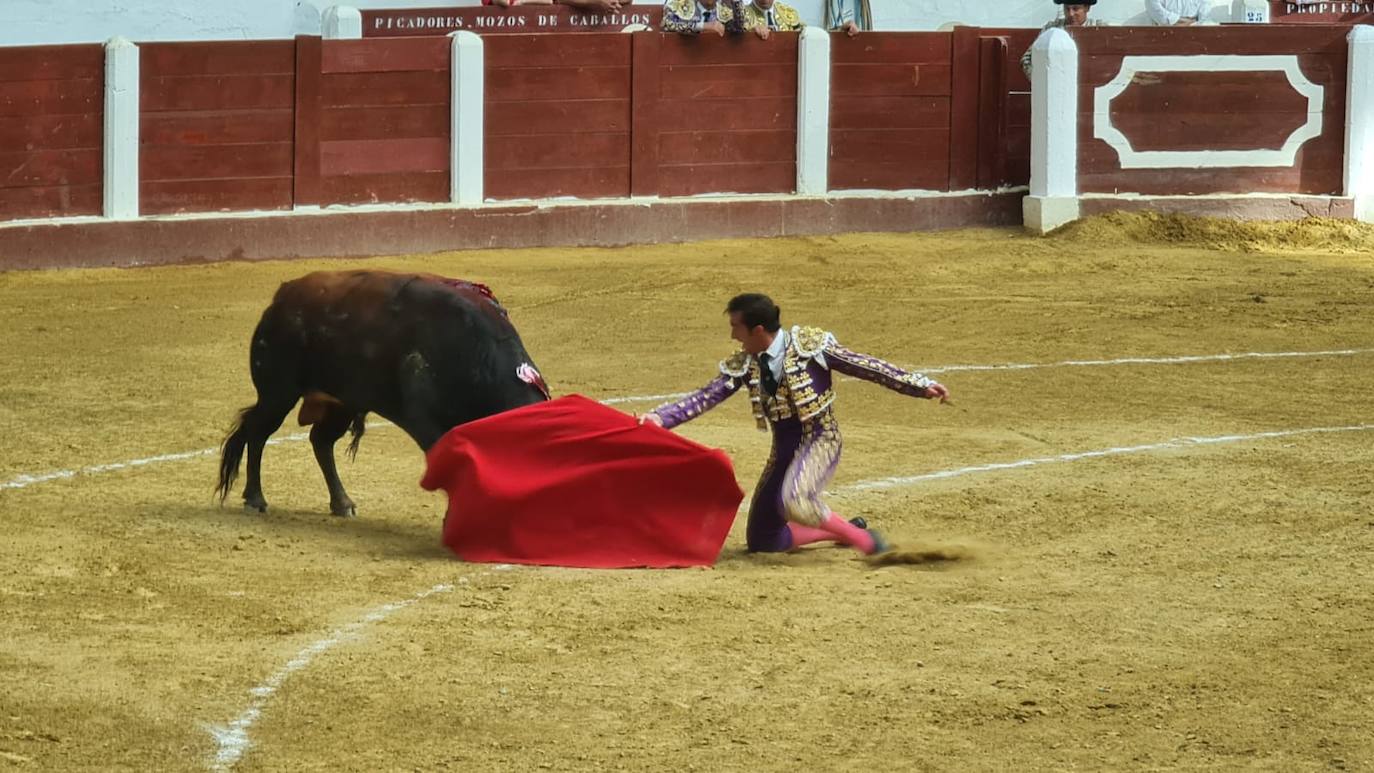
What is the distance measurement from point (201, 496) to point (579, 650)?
2073mm

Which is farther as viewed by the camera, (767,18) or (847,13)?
(847,13)

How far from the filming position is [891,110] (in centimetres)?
1271

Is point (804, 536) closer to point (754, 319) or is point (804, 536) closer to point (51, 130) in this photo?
point (754, 319)

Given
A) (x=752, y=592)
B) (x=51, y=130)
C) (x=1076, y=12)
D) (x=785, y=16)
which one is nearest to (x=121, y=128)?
(x=51, y=130)

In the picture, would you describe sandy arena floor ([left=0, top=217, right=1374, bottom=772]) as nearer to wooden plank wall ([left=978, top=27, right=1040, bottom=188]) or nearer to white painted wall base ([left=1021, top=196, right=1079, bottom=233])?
white painted wall base ([left=1021, top=196, right=1079, bottom=233])

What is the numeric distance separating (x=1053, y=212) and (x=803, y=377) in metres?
7.25

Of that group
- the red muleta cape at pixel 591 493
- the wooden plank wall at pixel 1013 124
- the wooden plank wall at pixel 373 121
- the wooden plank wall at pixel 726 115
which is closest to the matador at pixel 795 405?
the red muleta cape at pixel 591 493

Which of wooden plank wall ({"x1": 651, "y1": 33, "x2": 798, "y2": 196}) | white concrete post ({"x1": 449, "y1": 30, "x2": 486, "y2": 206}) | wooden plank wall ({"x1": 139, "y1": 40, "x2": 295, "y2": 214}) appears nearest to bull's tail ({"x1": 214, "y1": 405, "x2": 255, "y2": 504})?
wooden plank wall ({"x1": 139, "y1": 40, "x2": 295, "y2": 214})

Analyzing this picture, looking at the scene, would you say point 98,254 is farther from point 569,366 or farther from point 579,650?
point 579,650

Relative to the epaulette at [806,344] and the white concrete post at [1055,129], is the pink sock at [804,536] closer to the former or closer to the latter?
the epaulette at [806,344]

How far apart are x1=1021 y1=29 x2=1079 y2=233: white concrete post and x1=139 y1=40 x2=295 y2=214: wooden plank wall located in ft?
14.0

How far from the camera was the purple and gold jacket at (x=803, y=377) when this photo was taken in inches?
218

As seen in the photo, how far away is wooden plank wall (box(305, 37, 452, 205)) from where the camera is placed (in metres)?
11.4

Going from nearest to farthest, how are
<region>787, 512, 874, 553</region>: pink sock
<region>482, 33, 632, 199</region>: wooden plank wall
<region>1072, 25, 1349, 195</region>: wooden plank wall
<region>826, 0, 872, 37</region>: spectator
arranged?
<region>787, 512, 874, 553</region>: pink sock, <region>482, 33, 632, 199</region>: wooden plank wall, <region>1072, 25, 1349, 195</region>: wooden plank wall, <region>826, 0, 872, 37</region>: spectator
